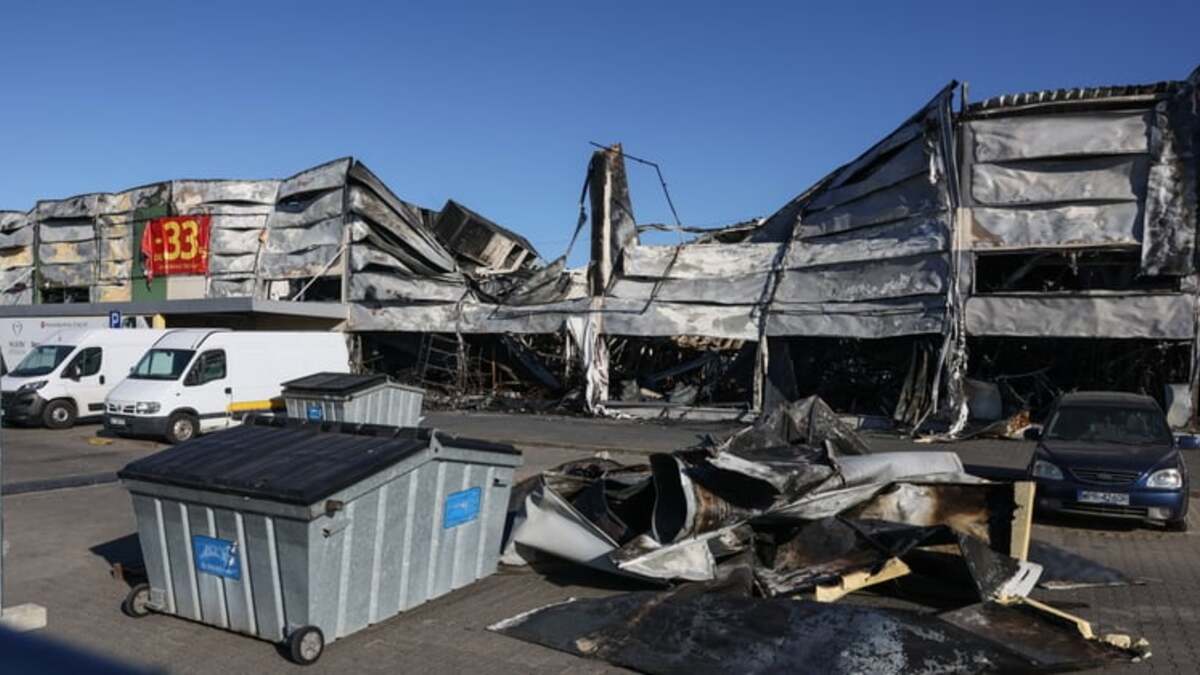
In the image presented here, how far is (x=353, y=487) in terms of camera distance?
6.14m

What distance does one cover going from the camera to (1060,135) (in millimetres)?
17781

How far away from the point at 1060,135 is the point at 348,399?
13175 mm

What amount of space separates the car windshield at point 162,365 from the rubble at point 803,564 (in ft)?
39.9

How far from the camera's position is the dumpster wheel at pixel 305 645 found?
593 centimetres

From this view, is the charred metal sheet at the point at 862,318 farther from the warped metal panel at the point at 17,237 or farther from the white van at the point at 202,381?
the warped metal panel at the point at 17,237

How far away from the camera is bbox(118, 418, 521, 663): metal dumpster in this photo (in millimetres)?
6070

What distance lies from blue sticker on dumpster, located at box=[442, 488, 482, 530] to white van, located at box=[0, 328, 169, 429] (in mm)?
15688

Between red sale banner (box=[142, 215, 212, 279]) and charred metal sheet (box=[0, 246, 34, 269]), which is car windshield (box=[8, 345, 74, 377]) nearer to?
red sale banner (box=[142, 215, 212, 279])

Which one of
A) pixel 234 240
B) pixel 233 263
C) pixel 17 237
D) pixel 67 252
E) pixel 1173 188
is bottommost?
pixel 233 263

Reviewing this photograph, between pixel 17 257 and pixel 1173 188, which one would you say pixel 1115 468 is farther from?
pixel 17 257

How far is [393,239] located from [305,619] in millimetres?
21704

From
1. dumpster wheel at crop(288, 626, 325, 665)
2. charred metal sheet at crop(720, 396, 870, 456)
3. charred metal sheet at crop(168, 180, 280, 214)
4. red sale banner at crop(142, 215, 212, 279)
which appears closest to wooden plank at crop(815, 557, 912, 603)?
charred metal sheet at crop(720, 396, 870, 456)

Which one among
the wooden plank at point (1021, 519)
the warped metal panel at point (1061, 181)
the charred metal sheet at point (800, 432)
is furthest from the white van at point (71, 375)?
the wooden plank at point (1021, 519)

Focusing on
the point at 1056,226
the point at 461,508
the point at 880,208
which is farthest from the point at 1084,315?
the point at 461,508
